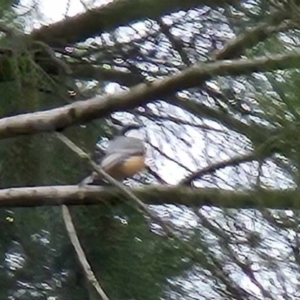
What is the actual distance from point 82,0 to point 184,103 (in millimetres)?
391

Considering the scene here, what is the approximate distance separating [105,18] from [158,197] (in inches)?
25.3

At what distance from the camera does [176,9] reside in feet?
5.50

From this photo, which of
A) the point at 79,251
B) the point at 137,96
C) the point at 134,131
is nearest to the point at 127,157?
the point at 134,131

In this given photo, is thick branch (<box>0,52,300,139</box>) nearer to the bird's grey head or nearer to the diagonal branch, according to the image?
the diagonal branch

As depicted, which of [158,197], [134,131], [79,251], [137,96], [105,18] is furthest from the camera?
[105,18]

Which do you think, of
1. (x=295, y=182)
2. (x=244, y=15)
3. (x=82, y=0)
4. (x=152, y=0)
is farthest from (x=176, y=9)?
(x=295, y=182)

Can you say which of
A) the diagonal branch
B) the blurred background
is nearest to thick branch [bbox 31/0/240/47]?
the blurred background

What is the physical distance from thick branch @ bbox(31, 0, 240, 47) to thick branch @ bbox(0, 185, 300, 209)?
0.33 metres

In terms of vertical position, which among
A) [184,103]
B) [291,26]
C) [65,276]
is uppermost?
[291,26]

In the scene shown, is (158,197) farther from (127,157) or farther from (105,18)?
(105,18)

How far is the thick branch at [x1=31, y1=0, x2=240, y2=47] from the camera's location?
5.57 ft

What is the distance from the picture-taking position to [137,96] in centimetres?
144

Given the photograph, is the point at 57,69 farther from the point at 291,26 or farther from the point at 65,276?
the point at 291,26

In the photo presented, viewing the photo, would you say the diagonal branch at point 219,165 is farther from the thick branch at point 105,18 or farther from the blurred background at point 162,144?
the thick branch at point 105,18
